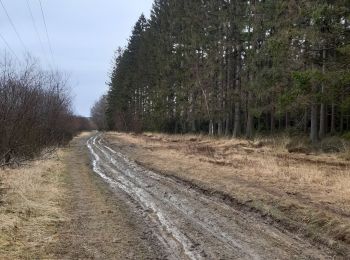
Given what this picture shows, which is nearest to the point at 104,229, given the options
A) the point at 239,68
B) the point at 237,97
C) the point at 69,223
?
the point at 69,223

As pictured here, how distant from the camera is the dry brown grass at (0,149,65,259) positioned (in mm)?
6836

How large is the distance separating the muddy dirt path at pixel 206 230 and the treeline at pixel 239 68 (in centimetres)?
1082

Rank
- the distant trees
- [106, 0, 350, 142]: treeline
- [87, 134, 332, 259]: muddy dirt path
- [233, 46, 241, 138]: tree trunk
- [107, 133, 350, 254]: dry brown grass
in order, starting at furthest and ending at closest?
the distant trees → [233, 46, 241, 138]: tree trunk → [106, 0, 350, 142]: treeline → [107, 133, 350, 254]: dry brown grass → [87, 134, 332, 259]: muddy dirt path

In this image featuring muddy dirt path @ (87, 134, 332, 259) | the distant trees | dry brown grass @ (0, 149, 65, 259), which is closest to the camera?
muddy dirt path @ (87, 134, 332, 259)

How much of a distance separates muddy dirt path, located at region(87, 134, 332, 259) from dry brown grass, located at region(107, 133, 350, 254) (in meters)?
0.59

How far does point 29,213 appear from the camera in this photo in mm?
9250

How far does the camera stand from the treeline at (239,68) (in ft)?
70.9

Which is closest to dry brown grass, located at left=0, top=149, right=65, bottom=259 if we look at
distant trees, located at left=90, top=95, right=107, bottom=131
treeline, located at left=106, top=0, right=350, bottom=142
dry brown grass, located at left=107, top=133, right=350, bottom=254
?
dry brown grass, located at left=107, top=133, right=350, bottom=254

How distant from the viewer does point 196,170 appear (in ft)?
53.3

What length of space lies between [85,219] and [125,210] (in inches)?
44.7

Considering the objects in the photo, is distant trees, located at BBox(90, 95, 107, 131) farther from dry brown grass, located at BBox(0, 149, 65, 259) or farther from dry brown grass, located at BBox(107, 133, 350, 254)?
dry brown grass, located at BBox(0, 149, 65, 259)

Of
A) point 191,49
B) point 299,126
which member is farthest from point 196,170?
point 191,49

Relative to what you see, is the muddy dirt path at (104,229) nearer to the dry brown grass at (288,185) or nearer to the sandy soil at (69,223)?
the sandy soil at (69,223)

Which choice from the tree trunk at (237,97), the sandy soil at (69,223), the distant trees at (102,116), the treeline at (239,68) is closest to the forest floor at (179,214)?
the sandy soil at (69,223)
